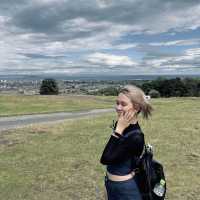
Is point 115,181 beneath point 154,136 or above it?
above

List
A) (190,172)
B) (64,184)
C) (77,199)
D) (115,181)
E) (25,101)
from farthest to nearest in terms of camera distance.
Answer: (25,101) → (190,172) → (64,184) → (77,199) → (115,181)

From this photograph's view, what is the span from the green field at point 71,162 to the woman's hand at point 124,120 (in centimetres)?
301

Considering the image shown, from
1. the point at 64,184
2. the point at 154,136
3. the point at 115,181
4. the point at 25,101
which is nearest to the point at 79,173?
the point at 64,184

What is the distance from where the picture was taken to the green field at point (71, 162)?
5898mm

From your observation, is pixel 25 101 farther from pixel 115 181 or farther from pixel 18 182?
pixel 115 181

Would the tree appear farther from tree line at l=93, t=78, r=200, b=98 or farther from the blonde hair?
the blonde hair

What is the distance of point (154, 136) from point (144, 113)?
28.1ft

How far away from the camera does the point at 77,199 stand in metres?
5.54

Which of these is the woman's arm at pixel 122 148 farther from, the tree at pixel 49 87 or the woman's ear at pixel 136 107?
the tree at pixel 49 87

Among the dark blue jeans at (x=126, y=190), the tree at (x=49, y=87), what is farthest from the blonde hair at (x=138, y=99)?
the tree at (x=49, y=87)

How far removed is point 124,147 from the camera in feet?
9.28

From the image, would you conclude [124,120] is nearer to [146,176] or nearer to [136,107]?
[136,107]

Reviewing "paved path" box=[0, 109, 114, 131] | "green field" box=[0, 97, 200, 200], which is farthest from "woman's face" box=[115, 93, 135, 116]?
"paved path" box=[0, 109, 114, 131]

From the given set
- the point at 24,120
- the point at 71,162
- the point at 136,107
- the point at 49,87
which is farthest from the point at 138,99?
the point at 49,87
